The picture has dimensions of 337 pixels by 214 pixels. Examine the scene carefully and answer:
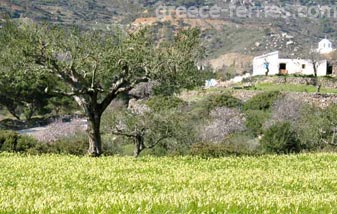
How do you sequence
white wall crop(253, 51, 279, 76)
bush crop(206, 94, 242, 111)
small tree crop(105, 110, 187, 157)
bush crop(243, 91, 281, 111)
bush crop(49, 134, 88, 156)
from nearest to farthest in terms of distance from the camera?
1. bush crop(49, 134, 88, 156)
2. small tree crop(105, 110, 187, 157)
3. bush crop(206, 94, 242, 111)
4. bush crop(243, 91, 281, 111)
5. white wall crop(253, 51, 279, 76)

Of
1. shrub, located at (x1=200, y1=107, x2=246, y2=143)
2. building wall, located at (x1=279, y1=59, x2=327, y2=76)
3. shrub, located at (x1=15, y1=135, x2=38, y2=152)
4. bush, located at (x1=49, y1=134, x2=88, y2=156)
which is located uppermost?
building wall, located at (x1=279, y1=59, x2=327, y2=76)

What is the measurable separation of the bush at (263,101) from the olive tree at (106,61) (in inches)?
2014

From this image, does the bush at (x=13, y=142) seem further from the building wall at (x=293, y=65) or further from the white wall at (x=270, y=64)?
the white wall at (x=270, y=64)

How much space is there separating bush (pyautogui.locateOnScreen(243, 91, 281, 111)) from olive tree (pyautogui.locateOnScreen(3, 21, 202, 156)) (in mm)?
51155

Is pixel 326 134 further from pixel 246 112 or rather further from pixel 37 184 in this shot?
pixel 37 184

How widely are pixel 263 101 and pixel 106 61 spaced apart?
176ft

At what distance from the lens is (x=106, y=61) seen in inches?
1091

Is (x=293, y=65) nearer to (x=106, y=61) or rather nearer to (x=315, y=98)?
(x=315, y=98)

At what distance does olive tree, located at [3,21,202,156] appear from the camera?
88.6 ft

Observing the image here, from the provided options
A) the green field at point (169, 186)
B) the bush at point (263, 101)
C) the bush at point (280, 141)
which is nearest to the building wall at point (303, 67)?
the bush at point (263, 101)

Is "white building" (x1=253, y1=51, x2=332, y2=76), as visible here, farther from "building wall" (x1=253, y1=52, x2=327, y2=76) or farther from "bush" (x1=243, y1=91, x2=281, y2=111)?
"bush" (x1=243, y1=91, x2=281, y2=111)

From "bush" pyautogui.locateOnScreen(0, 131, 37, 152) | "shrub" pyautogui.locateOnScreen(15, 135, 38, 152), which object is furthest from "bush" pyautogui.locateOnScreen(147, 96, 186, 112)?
"bush" pyautogui.locateOnScreen(0, 131, 37, 152)

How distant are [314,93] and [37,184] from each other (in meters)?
72.2

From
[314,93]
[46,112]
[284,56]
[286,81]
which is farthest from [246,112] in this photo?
[284,56]
